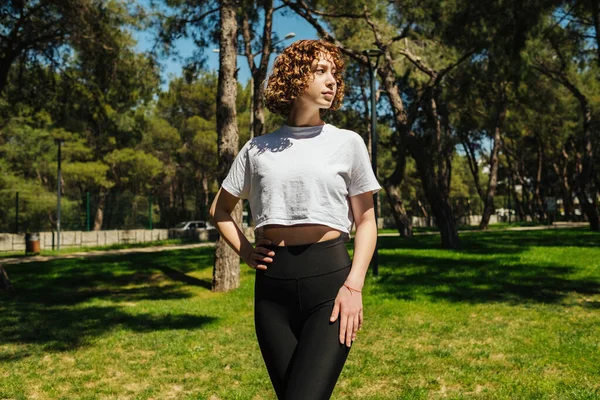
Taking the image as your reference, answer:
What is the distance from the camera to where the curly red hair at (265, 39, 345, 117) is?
87.4 inches

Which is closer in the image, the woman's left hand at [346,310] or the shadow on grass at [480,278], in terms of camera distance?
the woman's left hand at [346,310]

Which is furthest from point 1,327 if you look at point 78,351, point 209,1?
point 209,1

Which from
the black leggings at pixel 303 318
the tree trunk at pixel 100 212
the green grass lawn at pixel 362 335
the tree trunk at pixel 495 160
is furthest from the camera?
the tree trunk at pixel 495 160

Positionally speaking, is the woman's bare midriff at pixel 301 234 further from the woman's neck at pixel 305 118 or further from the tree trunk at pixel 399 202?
the tree trunk at pixel 399 202

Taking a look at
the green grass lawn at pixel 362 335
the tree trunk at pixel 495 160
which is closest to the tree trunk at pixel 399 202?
the tree trunk at pixel 495 160

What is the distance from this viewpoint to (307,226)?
210cm

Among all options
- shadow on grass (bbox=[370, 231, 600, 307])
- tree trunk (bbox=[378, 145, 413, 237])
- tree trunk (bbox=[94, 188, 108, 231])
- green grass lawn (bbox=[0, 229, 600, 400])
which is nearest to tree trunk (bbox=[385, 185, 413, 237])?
tree trunk (bbox=[378, 145, 413, 237])

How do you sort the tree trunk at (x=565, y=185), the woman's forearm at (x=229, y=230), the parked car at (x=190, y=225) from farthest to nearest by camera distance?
the tree trunk at (x=565, y=185) < the parked car at (x=190, y=225) < the woman's forearm at (x=229, y=230)

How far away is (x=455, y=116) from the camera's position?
34281 mm

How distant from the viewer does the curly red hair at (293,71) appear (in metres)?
2.22

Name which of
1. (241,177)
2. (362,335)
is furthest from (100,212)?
(241,177)

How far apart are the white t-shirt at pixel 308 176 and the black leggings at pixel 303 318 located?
114 mm

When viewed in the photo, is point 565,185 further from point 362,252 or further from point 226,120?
point 362,252

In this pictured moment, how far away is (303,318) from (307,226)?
335mm
